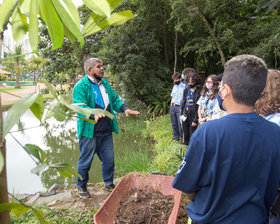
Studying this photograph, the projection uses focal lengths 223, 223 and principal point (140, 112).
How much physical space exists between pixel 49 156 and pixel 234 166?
572cm

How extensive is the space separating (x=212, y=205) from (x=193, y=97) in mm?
3457

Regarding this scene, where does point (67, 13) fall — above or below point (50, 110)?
above

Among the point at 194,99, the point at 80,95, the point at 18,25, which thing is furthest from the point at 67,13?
the point at 194,99

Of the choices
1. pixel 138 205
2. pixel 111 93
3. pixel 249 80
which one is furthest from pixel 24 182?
pixel 249 80

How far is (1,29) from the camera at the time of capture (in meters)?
0.43

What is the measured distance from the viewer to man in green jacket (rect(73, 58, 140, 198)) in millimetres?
2715

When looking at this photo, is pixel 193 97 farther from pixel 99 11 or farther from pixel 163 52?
pixel 163 52

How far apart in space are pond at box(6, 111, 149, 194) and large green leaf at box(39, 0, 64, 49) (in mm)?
2448

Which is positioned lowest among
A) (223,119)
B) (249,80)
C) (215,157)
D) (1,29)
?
(215,157)

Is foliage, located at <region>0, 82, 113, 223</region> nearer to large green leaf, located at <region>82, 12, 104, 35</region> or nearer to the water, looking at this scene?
large green leaf, located at <region>82, 12, 104, 35</region>

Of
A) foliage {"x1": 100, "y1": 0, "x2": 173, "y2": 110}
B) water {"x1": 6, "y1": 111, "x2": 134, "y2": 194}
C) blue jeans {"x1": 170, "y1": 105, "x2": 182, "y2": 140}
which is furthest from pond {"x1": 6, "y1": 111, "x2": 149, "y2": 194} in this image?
foliage {"x1": 100, "y1": 0, "x2": 173, "y2": 110}

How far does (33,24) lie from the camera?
0.46 meters

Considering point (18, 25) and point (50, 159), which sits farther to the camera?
point (50, 159)

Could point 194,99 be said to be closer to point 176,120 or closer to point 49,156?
point 176,120
